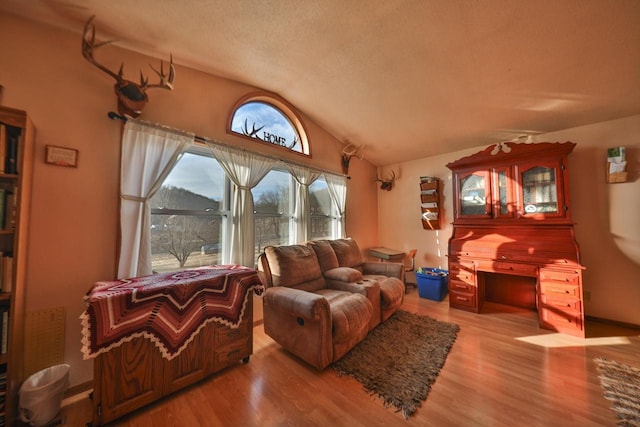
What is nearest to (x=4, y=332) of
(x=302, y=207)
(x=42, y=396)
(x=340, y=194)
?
(x=42, y=396)

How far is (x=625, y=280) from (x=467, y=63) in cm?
296

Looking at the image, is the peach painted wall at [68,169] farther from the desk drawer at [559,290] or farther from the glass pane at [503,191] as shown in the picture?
the desk drawer at [559,290]

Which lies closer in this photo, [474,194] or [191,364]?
[191,364]

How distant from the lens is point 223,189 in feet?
8.37

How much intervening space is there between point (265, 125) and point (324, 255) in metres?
1.88

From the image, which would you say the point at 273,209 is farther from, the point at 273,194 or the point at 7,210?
the point at 7,210

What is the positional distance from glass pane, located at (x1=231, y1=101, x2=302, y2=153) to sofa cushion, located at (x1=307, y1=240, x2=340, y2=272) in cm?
138

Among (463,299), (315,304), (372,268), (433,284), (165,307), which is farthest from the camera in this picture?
(433,284)

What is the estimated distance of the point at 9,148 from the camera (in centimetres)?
132

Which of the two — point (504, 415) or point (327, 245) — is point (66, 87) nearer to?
point (327, 245)

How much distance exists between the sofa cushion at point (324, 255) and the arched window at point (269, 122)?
135 centimetres

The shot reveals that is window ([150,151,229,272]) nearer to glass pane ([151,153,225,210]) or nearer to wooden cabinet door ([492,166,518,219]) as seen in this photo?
glass pane ([151,153,225,210])

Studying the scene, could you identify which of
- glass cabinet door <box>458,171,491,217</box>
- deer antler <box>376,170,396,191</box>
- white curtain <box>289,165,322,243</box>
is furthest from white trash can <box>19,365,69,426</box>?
deer antler <box>376,170,396,191</box>

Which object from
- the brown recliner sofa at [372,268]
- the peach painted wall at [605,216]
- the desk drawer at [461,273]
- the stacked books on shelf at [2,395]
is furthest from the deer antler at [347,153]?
the stacked books on shelf at [2,395]
